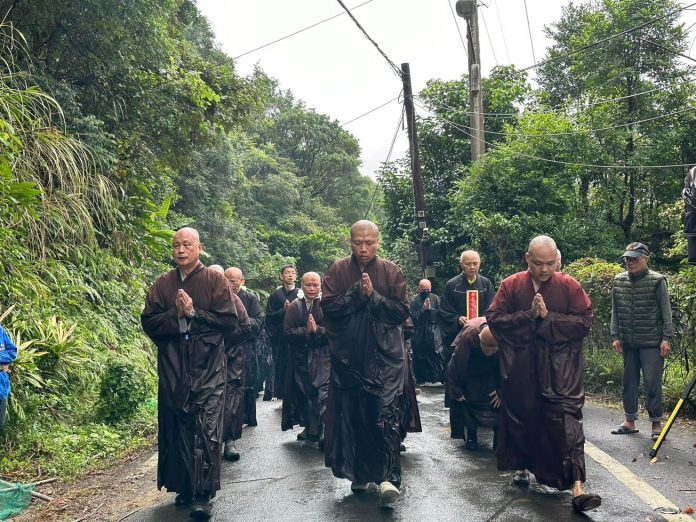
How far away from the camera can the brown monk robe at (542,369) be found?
525 centimetres

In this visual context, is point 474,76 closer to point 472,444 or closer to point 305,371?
point 305,371

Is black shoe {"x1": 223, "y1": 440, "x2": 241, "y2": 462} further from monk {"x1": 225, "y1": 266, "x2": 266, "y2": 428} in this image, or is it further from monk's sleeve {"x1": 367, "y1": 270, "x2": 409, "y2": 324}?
monk's sleeve {"x1": 367, "y1": 270, "x2": 409, "y2": 324}

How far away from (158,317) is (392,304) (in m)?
1.78

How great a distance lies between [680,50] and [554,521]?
1802 cm

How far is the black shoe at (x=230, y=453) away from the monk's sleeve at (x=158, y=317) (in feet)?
6.90

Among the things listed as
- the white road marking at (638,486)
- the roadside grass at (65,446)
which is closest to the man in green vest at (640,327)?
the white road marking at (638,486)

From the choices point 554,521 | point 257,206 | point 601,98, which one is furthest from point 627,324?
point 257,206

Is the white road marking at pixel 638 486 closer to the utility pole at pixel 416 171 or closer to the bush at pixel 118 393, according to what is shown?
the bush at pixel 118 393

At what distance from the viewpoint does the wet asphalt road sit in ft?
16.4

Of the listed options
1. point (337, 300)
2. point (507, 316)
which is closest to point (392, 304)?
point (337, 300)

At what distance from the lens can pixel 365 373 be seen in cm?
577

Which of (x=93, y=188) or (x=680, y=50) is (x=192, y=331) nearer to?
(x=93, y=188)

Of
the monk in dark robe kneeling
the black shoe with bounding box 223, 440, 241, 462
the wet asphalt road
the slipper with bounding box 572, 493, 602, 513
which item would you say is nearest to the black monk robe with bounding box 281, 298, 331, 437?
the wet asphalt road

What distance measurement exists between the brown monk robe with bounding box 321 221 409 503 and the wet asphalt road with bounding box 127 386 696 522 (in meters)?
0.30
